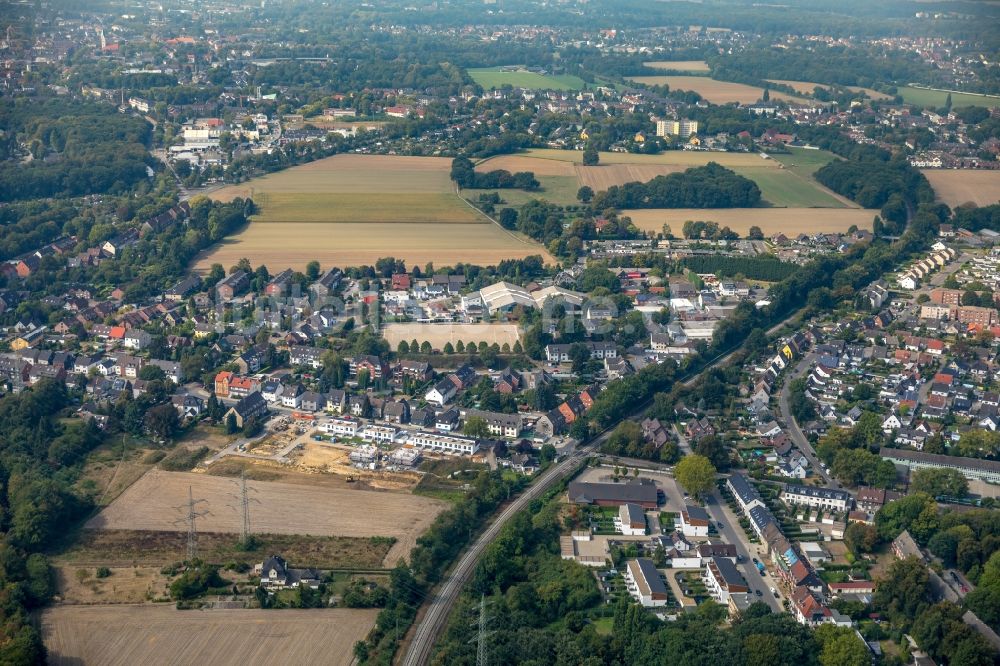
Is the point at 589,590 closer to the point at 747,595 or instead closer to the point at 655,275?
the point at 747,595

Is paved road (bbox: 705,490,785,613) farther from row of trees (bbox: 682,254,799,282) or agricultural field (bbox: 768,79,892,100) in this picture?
agricultural field (bbox: 768,79,892,100)

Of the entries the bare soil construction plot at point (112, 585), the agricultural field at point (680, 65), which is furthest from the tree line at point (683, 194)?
the agricultural field at point (680, 65)

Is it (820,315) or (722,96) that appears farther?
(722,96)

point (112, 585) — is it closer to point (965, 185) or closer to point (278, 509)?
point (278, 509)

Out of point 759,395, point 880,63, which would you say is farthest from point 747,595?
point 880,63

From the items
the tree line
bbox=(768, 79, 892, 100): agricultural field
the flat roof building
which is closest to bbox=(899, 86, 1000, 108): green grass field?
bbox=(768, 79, 892, 100): agricultural field

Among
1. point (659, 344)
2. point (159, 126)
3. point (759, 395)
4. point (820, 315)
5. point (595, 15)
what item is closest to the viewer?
point (759, 395)
